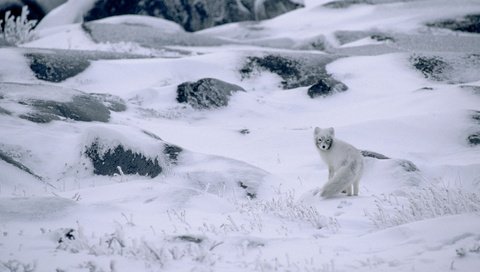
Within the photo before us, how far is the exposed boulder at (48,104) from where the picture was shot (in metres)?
9.95

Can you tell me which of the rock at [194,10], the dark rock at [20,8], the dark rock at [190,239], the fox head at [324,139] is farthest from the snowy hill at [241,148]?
the dark rock at [20,8]

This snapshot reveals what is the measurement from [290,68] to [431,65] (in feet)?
16.6

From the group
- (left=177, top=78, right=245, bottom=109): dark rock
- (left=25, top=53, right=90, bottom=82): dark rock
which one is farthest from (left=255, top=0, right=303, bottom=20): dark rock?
(left=177, top=78, right=245, bottom=109): dark rock

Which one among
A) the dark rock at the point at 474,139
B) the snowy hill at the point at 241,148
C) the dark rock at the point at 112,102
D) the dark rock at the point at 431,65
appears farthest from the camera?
the dark rock at the point at 431,65

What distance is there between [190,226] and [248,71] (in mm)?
13331

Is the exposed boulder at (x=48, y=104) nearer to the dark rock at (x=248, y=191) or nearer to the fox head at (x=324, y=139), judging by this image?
the dark rock at (x=248, y=191)

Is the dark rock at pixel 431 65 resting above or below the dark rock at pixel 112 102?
below

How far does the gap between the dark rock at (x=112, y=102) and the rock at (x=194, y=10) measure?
21.0 m

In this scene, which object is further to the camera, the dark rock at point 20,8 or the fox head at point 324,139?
the dark rock at point 20,8

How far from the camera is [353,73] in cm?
1830

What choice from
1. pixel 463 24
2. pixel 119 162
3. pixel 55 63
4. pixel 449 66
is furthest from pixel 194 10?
Result: pixel 119 162

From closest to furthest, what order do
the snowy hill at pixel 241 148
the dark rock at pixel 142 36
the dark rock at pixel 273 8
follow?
the snowy hill at pixel 241 148 → the dark rock at pixel 142 36 → the dark rock at pixel 273 8

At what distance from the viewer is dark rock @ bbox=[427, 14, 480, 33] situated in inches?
956

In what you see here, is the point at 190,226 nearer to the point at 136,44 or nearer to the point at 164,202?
the point at 164,202
